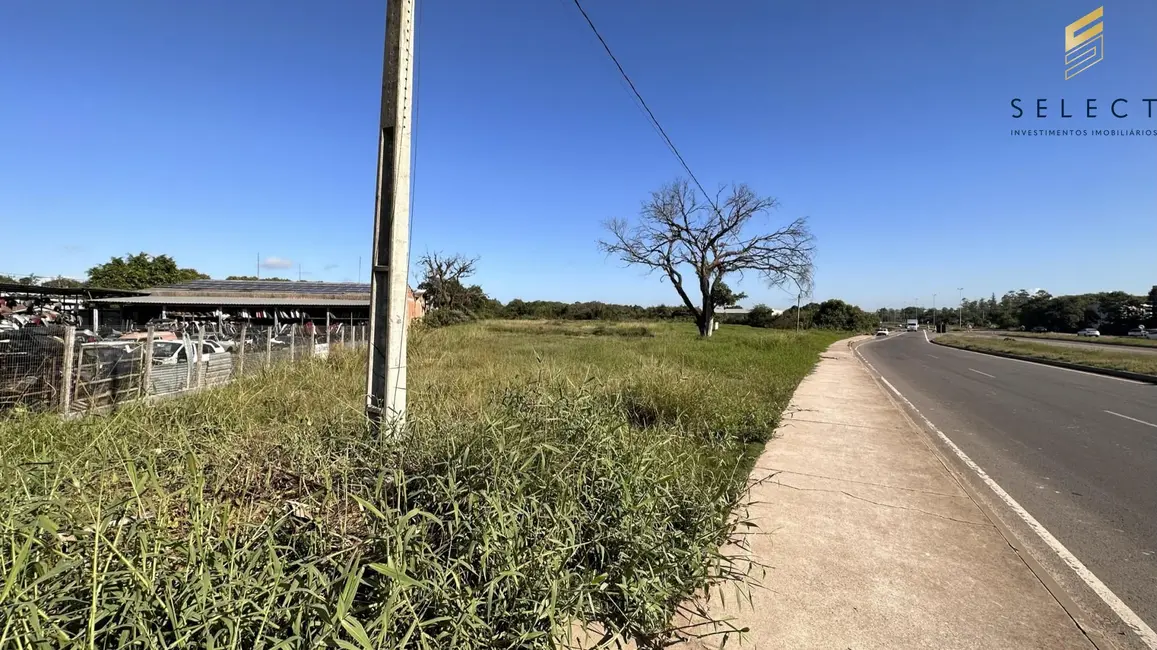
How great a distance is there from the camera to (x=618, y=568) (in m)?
2.61

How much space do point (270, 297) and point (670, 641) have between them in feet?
115

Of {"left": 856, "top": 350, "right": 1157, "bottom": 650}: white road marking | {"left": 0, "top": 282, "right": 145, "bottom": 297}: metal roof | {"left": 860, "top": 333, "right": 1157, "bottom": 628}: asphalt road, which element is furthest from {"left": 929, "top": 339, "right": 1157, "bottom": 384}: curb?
{"left": 0, "top": 282, "right": 145, "bottom": 297}: metal roof

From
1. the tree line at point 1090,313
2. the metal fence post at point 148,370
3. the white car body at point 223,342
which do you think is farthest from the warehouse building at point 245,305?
the tree line at point 1090,313

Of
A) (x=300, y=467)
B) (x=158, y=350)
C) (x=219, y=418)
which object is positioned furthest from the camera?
(x=158, y=350)

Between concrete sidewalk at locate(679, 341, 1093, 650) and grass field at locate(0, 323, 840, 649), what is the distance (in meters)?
0.42

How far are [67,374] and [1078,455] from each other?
42.7ft

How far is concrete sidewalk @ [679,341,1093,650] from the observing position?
2.71 metres

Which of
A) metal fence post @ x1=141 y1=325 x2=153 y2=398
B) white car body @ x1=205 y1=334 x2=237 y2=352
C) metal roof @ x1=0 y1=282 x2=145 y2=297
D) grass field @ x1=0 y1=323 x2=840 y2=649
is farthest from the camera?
metal roof @ x1=0 y1=282 x2=145 y2=297

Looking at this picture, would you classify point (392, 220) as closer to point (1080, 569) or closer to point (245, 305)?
point (1080, 569)

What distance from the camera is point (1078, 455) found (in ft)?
20.7

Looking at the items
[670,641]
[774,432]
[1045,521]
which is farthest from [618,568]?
[774,432]

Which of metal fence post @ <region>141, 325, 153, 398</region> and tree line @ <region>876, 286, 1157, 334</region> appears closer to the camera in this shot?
metal fence post @ <region>141, 325, 153, 398</region>

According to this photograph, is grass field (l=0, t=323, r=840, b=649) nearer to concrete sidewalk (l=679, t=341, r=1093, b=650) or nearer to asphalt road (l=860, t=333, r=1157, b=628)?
concrete sidewalk (l=679, t=341, r=1093, b=650)

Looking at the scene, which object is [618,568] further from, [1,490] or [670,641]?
[1,490]
